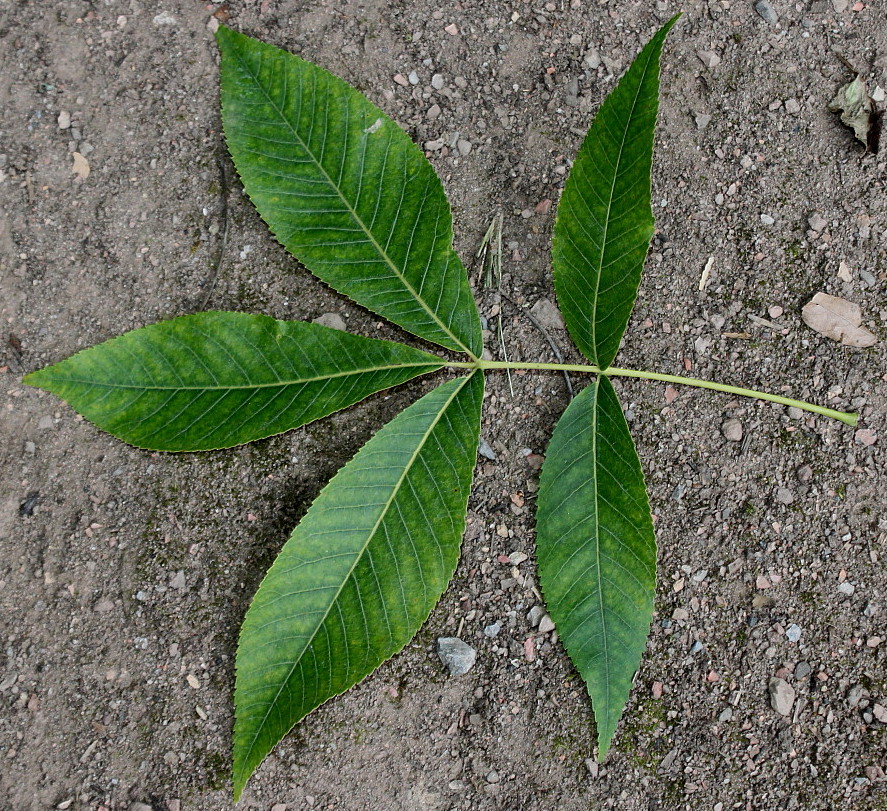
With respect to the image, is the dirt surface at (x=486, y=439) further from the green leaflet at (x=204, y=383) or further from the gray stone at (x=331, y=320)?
the green leaflet at (x=204, y=383)

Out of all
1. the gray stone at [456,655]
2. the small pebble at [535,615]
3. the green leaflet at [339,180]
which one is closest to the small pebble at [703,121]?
the green leaflet at [339,180]

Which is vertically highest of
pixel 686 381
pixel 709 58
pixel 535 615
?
pixel 709 58

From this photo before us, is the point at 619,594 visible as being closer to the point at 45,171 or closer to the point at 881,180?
the point at 881,180

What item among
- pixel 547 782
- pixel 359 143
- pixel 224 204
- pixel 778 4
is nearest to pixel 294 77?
pixel 359 143

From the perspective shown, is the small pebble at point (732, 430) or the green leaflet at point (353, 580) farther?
the small pebble at point (732, 430)

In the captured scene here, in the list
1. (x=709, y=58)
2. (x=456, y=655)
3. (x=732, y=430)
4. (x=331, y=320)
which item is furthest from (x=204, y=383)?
(x=709, y=58)

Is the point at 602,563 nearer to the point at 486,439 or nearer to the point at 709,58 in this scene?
the point at 486,439
